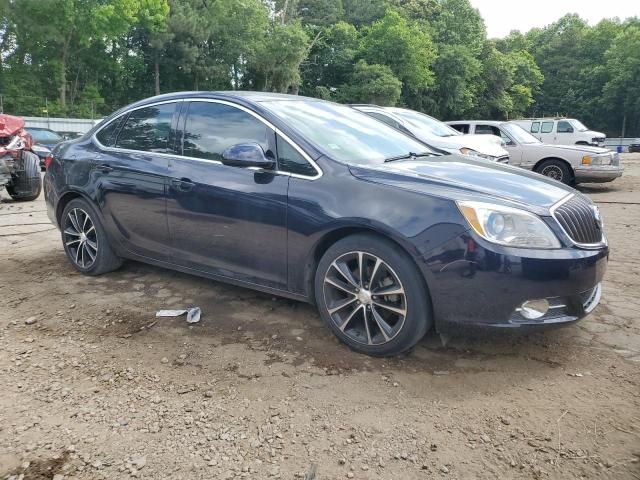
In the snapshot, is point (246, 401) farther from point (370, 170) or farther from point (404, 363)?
point (370, 170)

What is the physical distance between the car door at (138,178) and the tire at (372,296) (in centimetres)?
153

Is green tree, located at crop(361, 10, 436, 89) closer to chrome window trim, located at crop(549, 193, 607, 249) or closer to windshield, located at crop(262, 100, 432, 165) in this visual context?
windshield, located at crop(262, 100, 432, 165)

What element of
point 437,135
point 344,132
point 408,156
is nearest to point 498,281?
point 408,156

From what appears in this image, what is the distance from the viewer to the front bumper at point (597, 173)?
1049 cm

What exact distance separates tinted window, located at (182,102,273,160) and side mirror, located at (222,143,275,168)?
14cm

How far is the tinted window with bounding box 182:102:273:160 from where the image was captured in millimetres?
3609

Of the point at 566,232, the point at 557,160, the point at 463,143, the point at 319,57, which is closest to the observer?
the point at 566,232

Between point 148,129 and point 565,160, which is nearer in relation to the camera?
point 148,129

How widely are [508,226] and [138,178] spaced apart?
2803mm

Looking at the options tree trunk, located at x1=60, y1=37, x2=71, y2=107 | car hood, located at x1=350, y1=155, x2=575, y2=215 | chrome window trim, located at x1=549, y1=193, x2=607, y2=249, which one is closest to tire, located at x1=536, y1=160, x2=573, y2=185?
car hood, located at x1=350, y1=155, x2=575, y2=215

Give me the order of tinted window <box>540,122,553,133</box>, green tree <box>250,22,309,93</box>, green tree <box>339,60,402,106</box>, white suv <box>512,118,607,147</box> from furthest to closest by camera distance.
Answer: green tree <box>339,60,402,106</box> < green tree <box>250,22,309,93</box> < tinted window <box>540,122,553,133</box> < white suv <box>512,118,607,147</box>

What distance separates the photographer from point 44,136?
1731cm

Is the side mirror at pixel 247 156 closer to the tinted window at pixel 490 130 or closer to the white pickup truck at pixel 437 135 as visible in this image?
the white pickup truck at pixel 437 135

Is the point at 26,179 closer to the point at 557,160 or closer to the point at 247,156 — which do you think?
the point at 247,156
